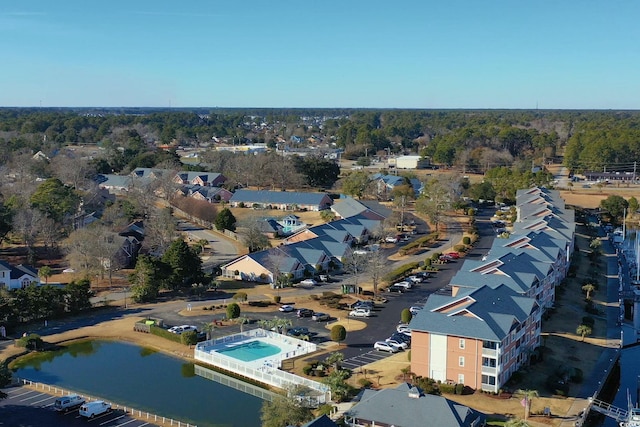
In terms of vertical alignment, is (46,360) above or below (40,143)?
below

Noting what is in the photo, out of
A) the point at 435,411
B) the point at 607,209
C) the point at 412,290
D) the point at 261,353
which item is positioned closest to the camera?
the point at 435,411

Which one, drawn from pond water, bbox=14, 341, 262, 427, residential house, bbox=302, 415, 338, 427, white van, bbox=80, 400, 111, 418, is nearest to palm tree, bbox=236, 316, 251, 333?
pond water, bbox=14, 341, 262, 427

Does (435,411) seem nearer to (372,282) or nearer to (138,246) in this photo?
(372,282)

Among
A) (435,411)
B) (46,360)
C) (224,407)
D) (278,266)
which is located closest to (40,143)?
(278,266)

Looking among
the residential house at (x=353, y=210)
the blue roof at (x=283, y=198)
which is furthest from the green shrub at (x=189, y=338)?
the blue roof at (x=283, y=198)

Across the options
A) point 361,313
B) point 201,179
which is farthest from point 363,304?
point 201,179

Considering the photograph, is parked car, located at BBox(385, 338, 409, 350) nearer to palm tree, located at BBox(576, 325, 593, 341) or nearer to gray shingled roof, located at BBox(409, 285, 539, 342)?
gray shingled roof, located at BBox(409, 285, 539, 342)
